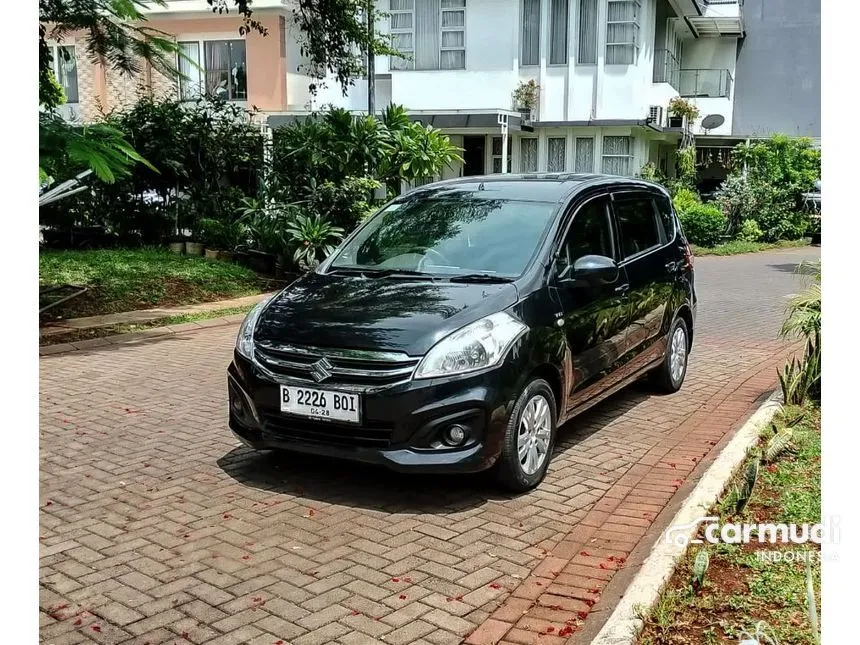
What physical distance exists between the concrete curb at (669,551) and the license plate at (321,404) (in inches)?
68.0

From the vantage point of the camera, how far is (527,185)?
623cm

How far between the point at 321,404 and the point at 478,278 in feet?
4.40

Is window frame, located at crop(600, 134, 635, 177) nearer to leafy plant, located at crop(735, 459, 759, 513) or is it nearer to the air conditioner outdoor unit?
the air conditioner outdoor unit

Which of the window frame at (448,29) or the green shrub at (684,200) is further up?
the window frame at (448,29)

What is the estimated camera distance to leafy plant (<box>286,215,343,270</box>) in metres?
14.0

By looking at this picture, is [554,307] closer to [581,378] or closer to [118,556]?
[581,378]

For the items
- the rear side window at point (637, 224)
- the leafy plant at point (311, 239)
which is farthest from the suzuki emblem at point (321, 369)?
the leafy plant at point (311, 239)

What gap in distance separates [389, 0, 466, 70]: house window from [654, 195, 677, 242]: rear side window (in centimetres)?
1750

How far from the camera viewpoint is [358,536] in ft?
14.7

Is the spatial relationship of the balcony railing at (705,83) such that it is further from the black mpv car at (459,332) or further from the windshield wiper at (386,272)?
the windshield wiper at (386,272)

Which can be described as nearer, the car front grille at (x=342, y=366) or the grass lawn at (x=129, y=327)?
the car front grille at (x=342, y=366)

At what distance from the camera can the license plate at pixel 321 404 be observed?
4672mm

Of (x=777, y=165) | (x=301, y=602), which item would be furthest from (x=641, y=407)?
(x=777, y=165)

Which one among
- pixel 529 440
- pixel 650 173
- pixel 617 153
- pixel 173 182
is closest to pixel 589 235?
pixel 529 440
